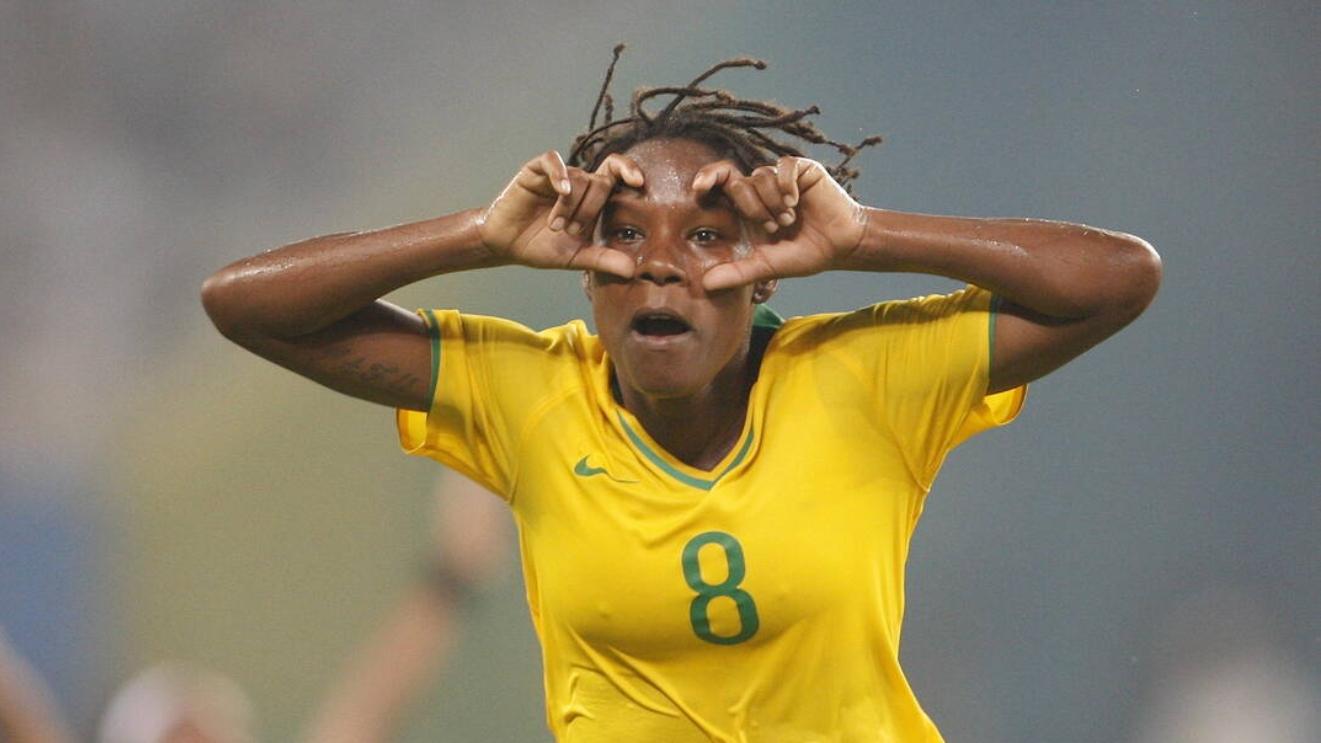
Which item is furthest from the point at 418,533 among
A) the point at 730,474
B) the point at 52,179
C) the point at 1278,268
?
the point at 1278,268

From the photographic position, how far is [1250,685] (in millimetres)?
2410

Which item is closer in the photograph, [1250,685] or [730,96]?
[730,96]

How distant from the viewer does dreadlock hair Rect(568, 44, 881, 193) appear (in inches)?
59.1

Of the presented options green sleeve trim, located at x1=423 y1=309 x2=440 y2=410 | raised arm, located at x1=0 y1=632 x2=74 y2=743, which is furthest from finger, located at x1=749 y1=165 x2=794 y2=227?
raised arm, located at x1=0 y1=632 x2=74 y2=743

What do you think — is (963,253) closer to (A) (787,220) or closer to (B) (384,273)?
(A) (787,220)

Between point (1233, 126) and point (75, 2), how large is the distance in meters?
1.78

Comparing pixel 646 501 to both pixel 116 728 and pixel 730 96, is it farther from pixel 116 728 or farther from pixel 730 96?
pixel 116 728

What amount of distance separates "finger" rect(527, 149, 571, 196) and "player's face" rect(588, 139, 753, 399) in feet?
0.24

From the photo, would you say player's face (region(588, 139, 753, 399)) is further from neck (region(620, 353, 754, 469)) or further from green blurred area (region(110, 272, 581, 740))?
green blurred area (region(110, 272, 581, 740))

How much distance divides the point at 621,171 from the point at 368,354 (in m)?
0.29

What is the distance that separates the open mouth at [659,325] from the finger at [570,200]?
102 mm

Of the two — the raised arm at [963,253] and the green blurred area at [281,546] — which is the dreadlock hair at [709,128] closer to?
the raised arm at [963,253]

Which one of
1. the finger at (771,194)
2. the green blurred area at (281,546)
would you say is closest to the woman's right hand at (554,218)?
the finger at (771,194)

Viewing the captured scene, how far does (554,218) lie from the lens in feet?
4.48
